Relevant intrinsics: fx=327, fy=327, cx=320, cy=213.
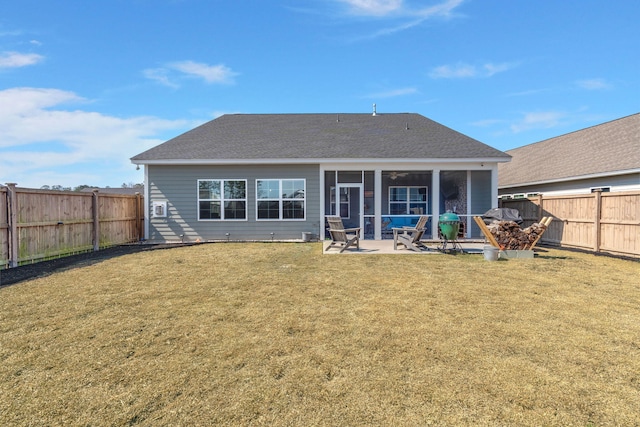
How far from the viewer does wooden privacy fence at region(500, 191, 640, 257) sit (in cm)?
874

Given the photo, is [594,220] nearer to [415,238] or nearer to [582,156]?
[415,238]

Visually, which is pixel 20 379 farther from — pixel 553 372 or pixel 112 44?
pixel 112 44

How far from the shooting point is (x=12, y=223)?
7539 millimetres

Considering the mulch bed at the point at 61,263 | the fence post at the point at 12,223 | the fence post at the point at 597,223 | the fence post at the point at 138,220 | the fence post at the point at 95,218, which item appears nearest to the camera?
the mulch bed at the point at 61,263

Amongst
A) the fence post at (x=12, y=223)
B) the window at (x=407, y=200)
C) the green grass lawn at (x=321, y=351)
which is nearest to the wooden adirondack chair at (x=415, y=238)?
the green grass lawn at (x=321, y=351)

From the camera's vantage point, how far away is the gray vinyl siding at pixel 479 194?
1310 cm

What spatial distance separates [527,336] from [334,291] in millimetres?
2740

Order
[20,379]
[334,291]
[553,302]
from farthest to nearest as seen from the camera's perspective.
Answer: [334,291] < [553,302] < [20,379]

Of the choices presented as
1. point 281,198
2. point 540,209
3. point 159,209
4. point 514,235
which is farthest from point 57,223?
point 540,209

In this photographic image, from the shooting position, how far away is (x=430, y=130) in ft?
48.4

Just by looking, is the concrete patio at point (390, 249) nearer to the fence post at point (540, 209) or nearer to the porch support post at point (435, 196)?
the porch support post at point (435, 196)

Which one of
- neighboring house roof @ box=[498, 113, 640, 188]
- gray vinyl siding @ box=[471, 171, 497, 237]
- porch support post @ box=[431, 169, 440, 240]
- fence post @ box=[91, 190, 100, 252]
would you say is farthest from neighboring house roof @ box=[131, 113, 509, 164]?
neighboring house roof @ box=[498, 113, 640, 188]

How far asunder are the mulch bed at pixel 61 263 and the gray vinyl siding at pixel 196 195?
1370 mm

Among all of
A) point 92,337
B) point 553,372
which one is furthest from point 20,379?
point 553,372
